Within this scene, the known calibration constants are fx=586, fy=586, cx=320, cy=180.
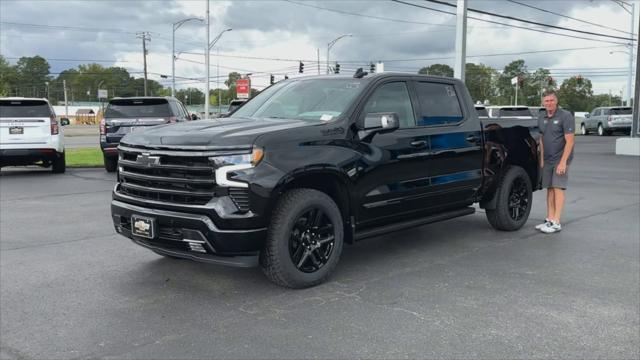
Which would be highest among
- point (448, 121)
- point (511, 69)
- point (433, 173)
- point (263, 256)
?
point (511, 69)

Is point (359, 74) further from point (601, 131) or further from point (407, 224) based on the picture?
point (601, 131)

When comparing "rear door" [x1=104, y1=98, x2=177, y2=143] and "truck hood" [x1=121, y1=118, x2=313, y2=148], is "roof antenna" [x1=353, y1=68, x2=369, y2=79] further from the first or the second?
"rear door" [x1=104, y1=98, x2=177, y2=143]

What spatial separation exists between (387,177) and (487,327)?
6.04 feet

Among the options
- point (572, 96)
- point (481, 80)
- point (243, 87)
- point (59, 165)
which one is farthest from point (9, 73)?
point (59, 165)

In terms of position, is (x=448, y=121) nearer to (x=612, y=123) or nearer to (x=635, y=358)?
(x=635, y=358)

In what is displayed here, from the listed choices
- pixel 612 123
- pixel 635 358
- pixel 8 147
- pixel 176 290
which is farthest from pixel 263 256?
pixel 612 123

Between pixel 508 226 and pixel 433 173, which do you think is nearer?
pixel 433 173

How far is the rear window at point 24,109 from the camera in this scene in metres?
13.2

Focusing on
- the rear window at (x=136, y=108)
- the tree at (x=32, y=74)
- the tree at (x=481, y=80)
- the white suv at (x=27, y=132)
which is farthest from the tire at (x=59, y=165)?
the tree at (x=32, y=74)

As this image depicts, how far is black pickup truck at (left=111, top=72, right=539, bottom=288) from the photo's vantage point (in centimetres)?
448

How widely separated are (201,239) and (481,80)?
133m

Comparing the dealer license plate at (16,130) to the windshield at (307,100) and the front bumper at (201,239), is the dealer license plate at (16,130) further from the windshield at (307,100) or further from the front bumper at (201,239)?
the front bumper at (201,239)

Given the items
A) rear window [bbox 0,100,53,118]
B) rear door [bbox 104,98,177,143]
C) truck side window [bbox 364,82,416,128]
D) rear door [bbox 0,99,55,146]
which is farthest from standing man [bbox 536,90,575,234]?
rear window [bbox 0,100,53,118]

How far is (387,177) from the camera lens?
18.1 ft
